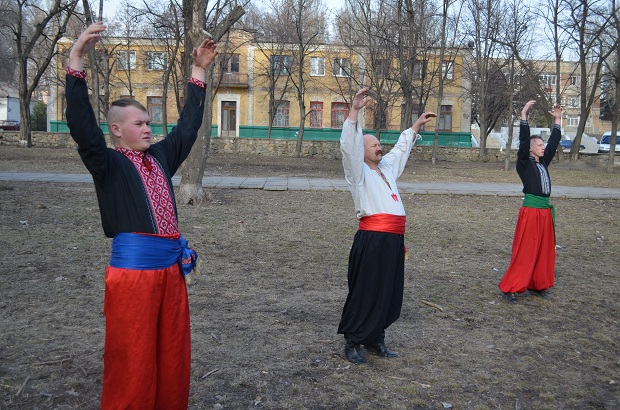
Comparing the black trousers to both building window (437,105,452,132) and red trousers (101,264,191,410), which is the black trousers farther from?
building window (437,105,452,132)

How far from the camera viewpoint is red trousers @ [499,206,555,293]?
6.25m

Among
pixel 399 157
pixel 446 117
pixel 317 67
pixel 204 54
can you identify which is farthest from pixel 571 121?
pixel 204 54

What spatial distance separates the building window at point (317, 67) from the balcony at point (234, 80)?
463 centimetres

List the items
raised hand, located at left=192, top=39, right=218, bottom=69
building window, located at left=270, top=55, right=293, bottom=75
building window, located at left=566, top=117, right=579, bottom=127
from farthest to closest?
building window, located at left=566, top=117, right=579, bottom=127
building window, located at left=270, top=55, right=293, bottom=75
raised hand, located at left=192, top=39, right=218, bottom=69

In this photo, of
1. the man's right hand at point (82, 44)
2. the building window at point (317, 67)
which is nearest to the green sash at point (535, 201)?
the man's right hand at point (82, 44)

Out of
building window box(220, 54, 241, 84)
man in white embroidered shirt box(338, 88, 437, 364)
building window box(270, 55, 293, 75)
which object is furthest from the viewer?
building window box(220, 54, 241, 84)

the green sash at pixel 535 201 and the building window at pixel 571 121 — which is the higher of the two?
the building window at pixel 571 121

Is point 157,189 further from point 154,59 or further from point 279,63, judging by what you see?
point 154,59

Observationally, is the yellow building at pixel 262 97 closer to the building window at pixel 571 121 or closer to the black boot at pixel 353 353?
the building window at pixel 571 121

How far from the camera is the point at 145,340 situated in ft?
9.45

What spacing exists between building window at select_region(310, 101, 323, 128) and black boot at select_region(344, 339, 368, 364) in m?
39.3

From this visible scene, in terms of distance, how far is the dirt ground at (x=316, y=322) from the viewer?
401cm

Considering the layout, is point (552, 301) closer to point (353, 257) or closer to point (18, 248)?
point (353, 257)

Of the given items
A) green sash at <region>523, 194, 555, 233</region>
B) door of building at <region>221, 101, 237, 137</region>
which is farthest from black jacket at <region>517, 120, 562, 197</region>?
door of building at <region>221, 101, 237, 137</region>
